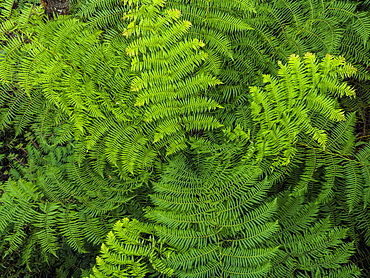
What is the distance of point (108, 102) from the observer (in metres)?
2.29

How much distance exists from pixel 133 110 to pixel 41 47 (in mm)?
789

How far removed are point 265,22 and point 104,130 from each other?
1.65 metres

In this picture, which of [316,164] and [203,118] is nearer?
[316,164]

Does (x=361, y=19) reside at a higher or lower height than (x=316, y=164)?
higher

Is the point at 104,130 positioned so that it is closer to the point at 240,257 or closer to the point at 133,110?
the point at 133,110

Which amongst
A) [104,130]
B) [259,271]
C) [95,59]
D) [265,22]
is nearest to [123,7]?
[95,59]

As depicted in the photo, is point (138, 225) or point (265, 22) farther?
point (265, 22)

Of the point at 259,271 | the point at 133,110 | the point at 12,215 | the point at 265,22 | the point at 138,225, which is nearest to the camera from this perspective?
the point at 259,271

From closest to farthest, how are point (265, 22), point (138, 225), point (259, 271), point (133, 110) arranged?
point (259, 271), point (138, 225), point (133, 110), point (265, 22)

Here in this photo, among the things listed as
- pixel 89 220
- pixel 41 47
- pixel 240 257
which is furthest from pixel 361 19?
pixel 89 220

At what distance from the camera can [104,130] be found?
2.32m

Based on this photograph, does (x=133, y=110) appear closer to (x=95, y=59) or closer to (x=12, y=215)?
(x=95, y=59)

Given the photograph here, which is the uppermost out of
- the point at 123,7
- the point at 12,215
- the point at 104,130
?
the point at 123,7

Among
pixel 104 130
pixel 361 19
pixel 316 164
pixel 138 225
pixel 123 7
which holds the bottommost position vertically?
pixel 138 225
